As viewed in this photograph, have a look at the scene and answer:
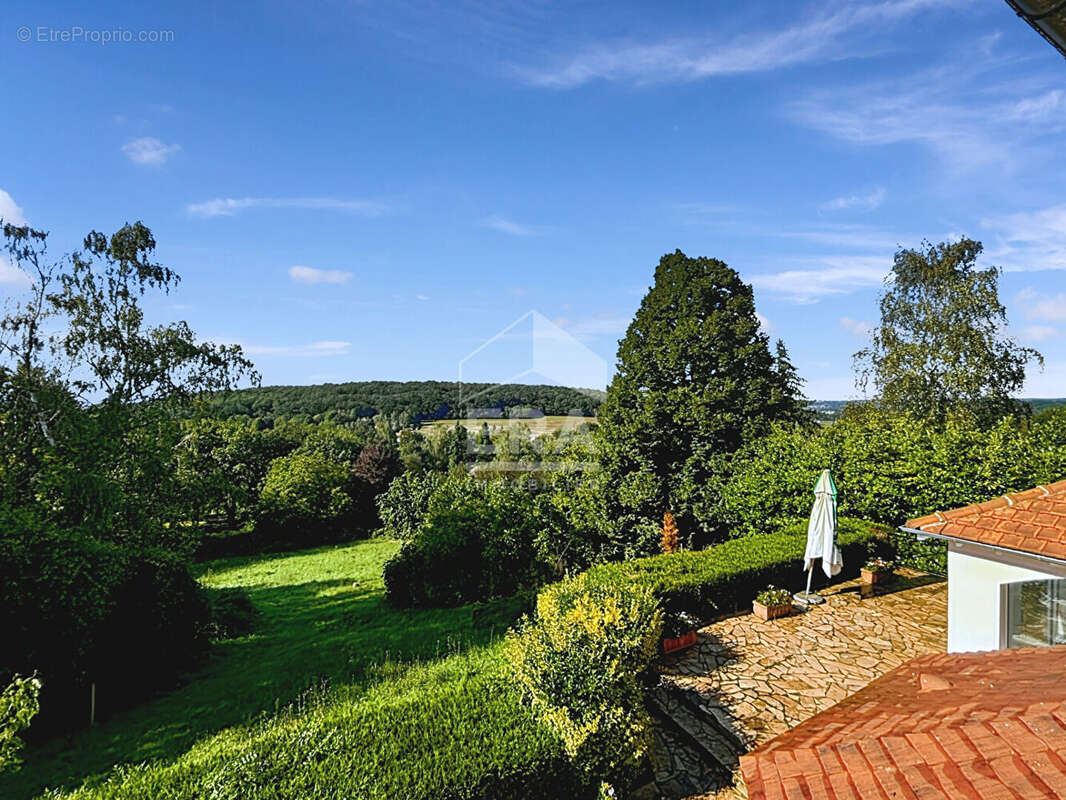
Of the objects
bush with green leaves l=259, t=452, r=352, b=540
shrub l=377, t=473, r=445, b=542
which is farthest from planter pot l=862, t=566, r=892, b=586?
bush with green leaves l=259, t=452, r=352, b=540

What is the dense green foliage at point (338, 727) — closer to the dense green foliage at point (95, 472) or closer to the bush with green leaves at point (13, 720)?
the bush with green leaves at point (13, 720)

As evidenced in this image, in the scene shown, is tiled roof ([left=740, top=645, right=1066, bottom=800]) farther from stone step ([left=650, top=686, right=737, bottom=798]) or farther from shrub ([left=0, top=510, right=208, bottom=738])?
shrub ([left=0, top=510, right=208, bottom=738])

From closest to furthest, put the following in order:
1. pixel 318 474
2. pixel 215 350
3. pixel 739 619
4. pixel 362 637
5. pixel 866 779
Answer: pixel 866 779 → pixel 739 619 → pixel 362 637 → pixel 215 350 → pixel 318 474

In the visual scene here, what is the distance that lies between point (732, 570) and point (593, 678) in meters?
4.99

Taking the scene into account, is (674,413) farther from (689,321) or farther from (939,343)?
(939,343)

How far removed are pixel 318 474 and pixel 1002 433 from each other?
94.6 feet

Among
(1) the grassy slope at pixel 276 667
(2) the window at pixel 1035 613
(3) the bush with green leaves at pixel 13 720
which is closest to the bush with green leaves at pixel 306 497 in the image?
(1) the grassy slope at pixel 276 667

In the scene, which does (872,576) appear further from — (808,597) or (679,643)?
(679,643)

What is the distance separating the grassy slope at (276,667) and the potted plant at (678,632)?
3782 millimetres

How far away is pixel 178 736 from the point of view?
763 centimetres

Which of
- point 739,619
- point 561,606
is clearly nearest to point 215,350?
point 561,606

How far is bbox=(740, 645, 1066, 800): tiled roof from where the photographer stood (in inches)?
84.7

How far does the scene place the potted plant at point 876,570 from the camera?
33.7 feet

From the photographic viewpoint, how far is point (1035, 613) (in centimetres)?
628
